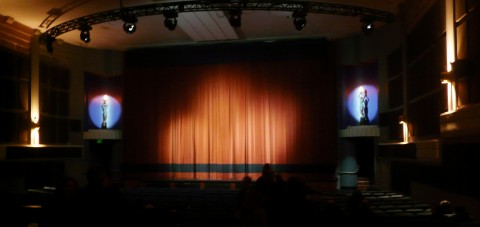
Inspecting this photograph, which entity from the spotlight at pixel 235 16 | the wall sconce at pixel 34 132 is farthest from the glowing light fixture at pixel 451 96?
the wall sconce at pixel 34 132

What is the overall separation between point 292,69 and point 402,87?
515 centimetres

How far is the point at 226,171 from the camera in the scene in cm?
1720

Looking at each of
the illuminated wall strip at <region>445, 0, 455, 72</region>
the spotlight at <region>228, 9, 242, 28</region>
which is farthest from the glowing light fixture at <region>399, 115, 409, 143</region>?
the spotlight at <region>228, 9, 242, 28</region>

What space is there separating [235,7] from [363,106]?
697cm

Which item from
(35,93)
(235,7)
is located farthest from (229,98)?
(35,93)

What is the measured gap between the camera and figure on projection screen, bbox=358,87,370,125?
51.1 feet

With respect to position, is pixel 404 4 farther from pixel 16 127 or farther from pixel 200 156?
pixel 16 127

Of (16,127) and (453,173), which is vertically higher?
(16,127)

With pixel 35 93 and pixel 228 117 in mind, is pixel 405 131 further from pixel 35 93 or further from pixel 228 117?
pixel 35 93

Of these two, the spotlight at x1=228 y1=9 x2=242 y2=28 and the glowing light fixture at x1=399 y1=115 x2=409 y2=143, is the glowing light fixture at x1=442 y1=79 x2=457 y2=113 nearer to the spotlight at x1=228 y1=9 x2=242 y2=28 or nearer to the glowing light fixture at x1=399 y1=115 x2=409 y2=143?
the glowing light fixture at x1=399 y1=115 x2=409 y2=143

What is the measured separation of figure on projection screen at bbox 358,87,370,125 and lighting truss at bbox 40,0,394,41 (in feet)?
12.4

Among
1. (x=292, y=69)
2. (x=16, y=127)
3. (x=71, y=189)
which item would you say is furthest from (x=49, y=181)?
(x=71, y=189)

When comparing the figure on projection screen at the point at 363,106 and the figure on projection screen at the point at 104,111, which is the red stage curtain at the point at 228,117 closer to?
the figure on projection screen at the point at 104,111

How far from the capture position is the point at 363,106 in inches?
626
